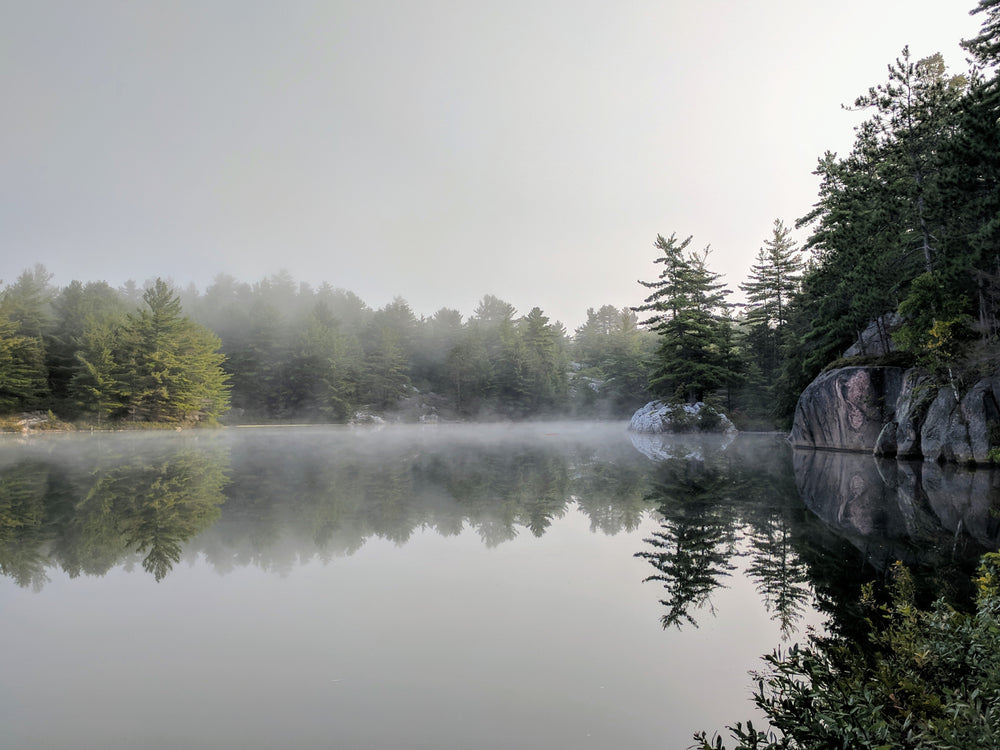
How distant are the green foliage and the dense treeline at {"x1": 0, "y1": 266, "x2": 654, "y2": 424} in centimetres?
3946

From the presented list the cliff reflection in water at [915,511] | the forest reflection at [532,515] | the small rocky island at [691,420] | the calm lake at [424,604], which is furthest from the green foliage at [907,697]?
the small rocky island at [691,420]

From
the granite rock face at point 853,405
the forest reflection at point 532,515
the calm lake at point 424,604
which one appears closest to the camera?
the calm lake at point 424,604

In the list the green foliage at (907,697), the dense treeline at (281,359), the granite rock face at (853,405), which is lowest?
the green foliage at (907,697)

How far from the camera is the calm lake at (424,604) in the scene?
114 inches

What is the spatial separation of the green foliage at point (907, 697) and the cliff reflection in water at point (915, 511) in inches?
99.2

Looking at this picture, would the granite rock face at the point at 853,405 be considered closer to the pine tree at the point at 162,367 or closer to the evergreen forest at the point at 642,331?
the evergreen forest at the point at 642,331

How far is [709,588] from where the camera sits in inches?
203

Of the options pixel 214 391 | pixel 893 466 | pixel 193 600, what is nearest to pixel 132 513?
pixel 193 600

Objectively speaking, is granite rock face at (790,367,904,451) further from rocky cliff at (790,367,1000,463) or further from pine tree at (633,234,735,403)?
pine tree at (633,234,735,403)

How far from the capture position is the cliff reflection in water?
585 centimetres

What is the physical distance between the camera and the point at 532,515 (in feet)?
28.7

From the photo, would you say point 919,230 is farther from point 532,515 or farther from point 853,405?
point 532,515

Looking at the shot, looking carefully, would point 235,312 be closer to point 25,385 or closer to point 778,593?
point 25,385

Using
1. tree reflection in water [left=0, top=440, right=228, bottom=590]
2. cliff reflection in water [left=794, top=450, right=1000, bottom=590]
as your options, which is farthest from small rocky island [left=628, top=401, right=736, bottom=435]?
tree reflection in water [left=0, top=440, right=228, bottom=590]
